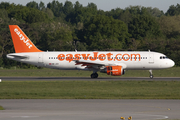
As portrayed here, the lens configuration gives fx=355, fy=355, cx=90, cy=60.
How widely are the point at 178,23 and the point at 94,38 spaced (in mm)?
A: 47883

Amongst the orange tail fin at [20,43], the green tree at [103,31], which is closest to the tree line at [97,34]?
the green tree at [103,31]

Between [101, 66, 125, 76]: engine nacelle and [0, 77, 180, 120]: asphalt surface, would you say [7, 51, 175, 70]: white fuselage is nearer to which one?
[101, 66, 125, 76]: engine nacelle

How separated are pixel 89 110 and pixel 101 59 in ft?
94.4

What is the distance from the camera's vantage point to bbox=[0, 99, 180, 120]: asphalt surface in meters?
17.3

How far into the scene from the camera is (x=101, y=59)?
48406 mm

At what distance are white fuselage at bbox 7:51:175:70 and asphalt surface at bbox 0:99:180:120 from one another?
80.4 feet

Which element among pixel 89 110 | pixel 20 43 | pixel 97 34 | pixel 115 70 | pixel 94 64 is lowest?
pixel 89 110

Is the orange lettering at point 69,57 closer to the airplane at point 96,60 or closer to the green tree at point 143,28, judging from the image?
the airplane at point 96,60

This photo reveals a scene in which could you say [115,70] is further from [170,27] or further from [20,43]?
[170,27]

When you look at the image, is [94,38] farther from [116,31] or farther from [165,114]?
[165,114]

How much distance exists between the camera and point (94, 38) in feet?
372

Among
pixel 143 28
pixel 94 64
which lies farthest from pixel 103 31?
pixel 94 64

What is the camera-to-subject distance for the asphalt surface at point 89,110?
1734 centimetres

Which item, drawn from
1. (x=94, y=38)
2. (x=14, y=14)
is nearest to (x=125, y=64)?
(x=94, y=38)
